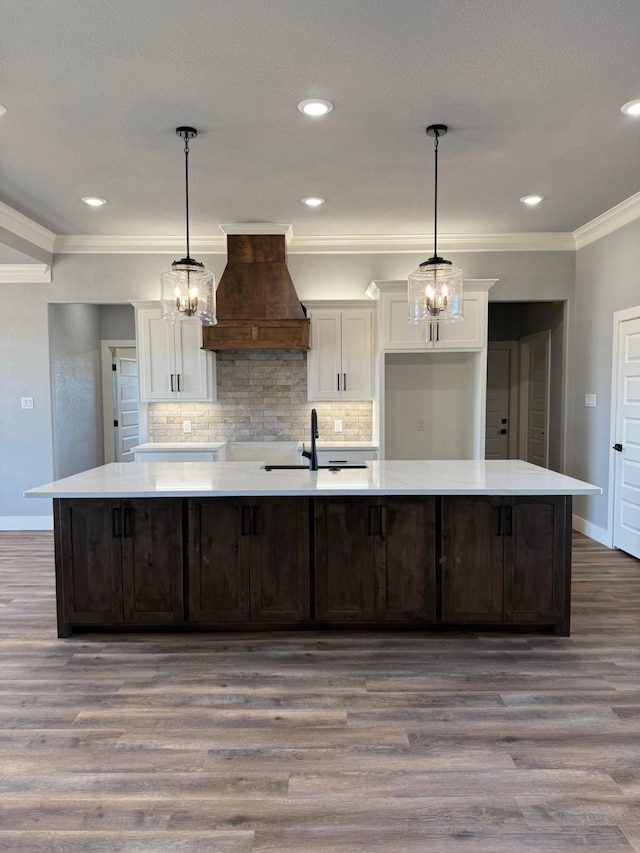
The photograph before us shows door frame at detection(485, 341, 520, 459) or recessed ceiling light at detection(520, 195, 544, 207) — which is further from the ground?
recessed ceiling light at detection(520, 195, 544, 207)

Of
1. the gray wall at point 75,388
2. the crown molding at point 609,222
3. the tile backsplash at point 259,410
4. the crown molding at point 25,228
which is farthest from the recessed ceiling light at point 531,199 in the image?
the gray wall at point 75,388

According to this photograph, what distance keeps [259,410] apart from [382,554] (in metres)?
2.95

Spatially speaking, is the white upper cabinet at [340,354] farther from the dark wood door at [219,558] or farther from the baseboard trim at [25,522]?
the baseboard trim at [25,522]

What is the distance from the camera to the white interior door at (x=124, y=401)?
22.6 feet

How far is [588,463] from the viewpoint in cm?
524

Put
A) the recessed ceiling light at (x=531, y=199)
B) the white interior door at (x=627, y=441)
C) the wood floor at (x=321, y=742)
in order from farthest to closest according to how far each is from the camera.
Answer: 1. the white interior door at (x=627, y=441)
2. the recessed ceiling light at (x=531, y=199)
3. the wood floor at (x=321, y=742)

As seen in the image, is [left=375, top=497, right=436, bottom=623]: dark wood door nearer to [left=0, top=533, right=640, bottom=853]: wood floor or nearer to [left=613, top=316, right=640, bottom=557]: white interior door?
[left=0, top=533, right=640, bottom=853]: wood floor

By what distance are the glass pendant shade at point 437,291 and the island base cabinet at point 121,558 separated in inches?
74.8

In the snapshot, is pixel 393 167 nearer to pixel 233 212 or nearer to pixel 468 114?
pixel 468 114

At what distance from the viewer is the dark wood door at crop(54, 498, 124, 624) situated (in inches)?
121

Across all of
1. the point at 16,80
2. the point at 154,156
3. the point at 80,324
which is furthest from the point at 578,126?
the point at 80,324

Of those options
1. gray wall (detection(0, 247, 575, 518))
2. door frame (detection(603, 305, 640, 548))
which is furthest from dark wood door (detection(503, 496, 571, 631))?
gray wall (detection(0, 247, 575, 518))

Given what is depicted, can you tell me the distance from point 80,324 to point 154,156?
10.6ft

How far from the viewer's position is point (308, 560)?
3096 millimetres
